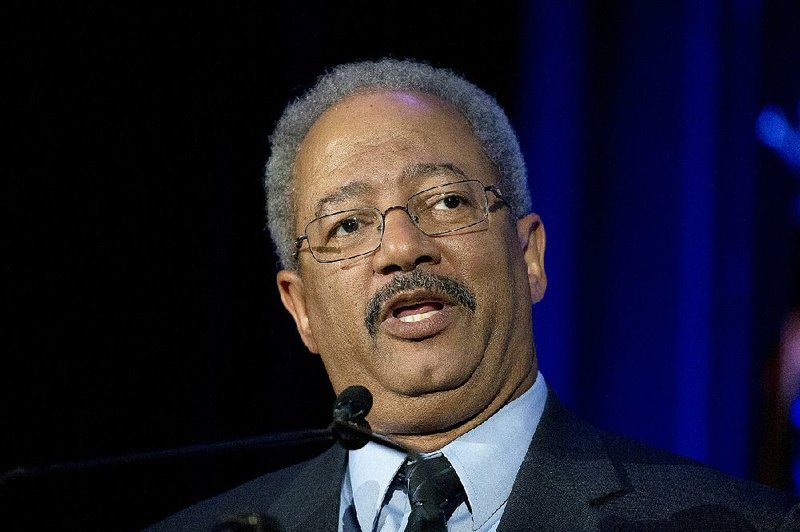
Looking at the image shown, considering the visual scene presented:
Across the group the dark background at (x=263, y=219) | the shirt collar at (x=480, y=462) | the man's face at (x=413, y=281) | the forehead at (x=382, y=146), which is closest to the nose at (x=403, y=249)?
the man's face at (x=413, y=281)

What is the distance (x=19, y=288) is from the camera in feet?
10.6

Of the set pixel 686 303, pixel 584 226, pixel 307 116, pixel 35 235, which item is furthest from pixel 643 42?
pixel 35 235

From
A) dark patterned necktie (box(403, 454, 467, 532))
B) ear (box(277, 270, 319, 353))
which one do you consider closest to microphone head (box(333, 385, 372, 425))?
dark patterned necktie (box(403, 454, 467, 532))

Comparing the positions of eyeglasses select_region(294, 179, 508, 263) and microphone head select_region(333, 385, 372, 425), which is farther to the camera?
eyeglasses select_region(294, 179, 508, 263)

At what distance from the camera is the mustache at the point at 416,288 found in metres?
2.30

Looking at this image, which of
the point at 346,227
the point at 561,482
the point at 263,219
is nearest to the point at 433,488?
the point at 561,482

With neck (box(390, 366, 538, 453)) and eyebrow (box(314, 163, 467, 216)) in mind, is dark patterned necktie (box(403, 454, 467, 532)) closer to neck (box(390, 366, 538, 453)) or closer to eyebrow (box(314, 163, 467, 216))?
neck (box(390, 366, 538, 453))

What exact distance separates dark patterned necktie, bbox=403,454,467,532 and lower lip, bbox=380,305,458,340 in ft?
0.88

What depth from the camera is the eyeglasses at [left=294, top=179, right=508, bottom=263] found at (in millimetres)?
2408

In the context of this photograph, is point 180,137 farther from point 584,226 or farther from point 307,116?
point 584,226

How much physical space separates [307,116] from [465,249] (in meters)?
0.64

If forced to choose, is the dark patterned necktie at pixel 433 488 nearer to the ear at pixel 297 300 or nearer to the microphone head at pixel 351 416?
the microphone head at pixel 351 416

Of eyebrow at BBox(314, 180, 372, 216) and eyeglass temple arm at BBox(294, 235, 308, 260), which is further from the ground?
eyebrow at BBox(314, 180, 372, 216)

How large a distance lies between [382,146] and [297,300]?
1.65ft
